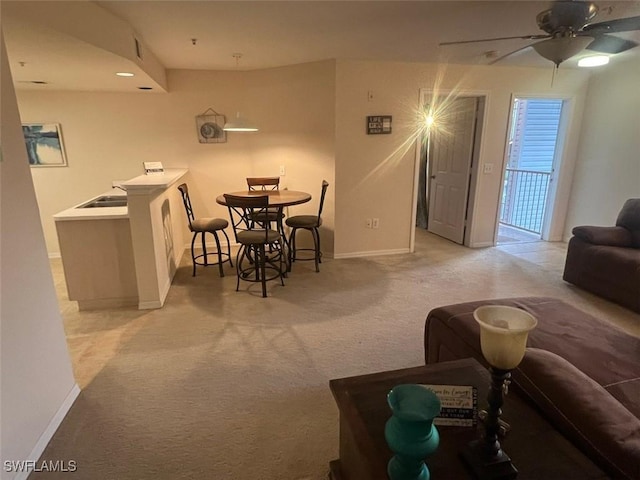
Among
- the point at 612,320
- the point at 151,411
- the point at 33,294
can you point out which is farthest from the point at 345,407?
the point at 612,320

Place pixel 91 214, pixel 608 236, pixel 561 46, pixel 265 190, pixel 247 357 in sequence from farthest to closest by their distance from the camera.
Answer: pixel 265 190
pixel 608 236
pixel 91 214
pixel 247 357
pixel 561 46

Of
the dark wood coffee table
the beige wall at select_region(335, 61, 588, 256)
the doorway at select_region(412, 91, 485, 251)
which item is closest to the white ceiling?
the beige wall at select_region(335, 61, 588, 256)

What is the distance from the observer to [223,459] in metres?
1.72

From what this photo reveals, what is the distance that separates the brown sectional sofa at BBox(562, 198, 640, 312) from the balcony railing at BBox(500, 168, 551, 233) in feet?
6.57

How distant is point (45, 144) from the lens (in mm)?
4465

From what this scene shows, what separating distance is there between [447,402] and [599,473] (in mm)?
444

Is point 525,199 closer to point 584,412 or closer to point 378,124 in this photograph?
point 378,124

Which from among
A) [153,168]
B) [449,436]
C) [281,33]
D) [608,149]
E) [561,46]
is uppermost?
[281,33]

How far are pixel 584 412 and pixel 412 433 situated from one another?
0.74 metres

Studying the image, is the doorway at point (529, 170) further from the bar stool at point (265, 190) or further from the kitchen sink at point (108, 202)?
the kitchen sink at point (108, 202)

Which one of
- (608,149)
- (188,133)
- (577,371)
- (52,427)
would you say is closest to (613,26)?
(577,371)

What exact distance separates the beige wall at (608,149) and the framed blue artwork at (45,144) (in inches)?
270

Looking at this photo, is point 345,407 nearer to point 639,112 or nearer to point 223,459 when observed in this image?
point 223,459

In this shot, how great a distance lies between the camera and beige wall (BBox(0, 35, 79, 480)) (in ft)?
5.10
